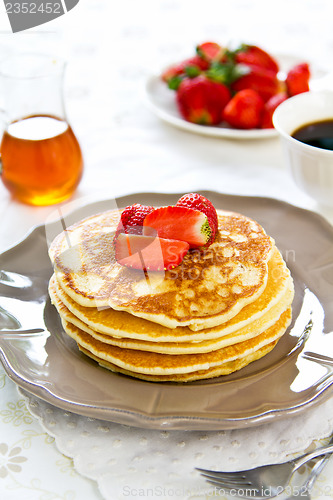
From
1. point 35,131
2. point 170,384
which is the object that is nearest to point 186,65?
point 35,131

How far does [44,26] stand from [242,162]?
3.47ft

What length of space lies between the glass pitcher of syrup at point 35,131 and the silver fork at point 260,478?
Answer: 1.23 m

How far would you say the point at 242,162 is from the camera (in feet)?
7.50

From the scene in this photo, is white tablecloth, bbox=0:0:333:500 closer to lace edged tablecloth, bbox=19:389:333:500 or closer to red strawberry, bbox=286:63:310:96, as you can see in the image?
lace edged tablecloth, bbox=19:389:333:500

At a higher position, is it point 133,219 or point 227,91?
point 133,219

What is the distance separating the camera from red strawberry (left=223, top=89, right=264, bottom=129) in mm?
2258

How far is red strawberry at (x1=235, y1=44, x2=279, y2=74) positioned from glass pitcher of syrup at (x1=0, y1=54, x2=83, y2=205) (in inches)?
36.3

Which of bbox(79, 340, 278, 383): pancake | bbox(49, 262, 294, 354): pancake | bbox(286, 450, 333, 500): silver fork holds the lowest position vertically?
bbox(286, 450, 333, 500): silver fork

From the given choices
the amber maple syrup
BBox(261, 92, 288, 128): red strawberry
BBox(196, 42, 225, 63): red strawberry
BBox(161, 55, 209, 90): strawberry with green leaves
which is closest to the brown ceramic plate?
the amber maple syrup

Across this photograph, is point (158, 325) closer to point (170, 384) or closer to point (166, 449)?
point (170, 384)

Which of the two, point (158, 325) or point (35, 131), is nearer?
point (158, 325)

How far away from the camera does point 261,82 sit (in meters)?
2.36

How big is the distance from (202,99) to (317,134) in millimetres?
528

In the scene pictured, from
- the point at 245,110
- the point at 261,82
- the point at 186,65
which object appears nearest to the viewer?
the point at 245,110
